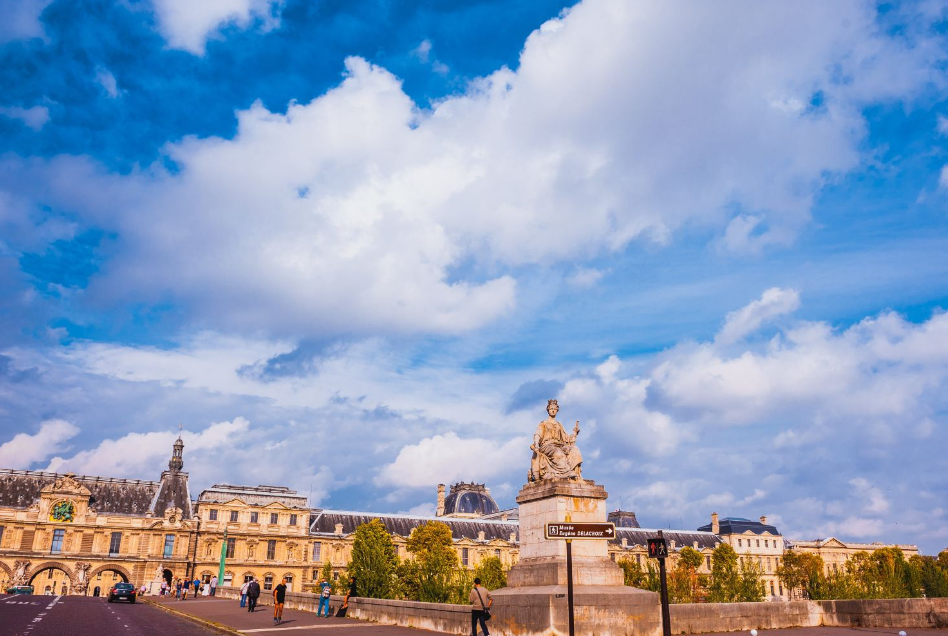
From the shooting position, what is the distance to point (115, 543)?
8738 cm

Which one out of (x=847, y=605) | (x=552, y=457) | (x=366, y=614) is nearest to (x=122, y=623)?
(x=366, y=614)

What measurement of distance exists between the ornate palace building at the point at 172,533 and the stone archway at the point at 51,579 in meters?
0.12

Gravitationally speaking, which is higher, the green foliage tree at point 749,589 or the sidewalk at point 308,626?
the green foliage tree at point 749,589

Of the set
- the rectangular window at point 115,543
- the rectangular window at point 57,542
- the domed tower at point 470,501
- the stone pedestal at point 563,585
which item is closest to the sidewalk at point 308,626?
the stone pedestal at point 563,585

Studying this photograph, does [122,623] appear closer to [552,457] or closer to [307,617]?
[307,617]

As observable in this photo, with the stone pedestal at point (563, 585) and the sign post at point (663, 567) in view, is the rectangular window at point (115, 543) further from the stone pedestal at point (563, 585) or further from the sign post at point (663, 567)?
the sign post at point (663, 567)

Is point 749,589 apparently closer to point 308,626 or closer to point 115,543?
point 308,626

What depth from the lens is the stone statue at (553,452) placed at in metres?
19.4

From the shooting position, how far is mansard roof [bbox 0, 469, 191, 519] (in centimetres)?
8616

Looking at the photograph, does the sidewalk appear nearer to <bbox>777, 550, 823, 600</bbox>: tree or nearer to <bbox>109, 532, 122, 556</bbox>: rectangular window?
<bbox>109, 532, 122, 556</bbox>: rectangular window

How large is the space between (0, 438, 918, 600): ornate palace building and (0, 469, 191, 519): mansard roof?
12 cm

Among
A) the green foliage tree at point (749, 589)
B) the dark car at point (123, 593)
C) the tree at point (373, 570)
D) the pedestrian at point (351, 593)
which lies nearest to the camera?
the pedestrian at point (351, 593)

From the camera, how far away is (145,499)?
9275cm

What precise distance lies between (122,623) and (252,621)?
16.8 ft
